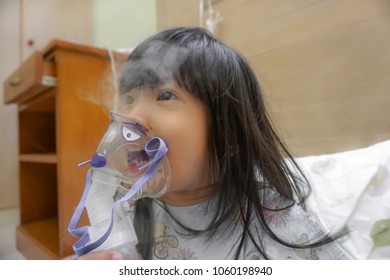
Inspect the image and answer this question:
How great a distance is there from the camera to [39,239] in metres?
0.69

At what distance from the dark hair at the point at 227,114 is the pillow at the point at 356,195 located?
0.32 ft

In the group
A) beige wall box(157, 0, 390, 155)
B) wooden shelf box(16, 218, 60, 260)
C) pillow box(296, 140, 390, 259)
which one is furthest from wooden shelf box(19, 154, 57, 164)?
pillow box(296, 140, 390, 259)

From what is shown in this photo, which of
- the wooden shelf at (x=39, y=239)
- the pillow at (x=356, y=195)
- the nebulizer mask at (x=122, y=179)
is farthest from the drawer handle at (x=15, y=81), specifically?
the pillow at (x=356, y=195)

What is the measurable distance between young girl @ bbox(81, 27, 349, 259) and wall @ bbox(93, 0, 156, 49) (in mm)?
82

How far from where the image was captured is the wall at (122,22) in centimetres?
53

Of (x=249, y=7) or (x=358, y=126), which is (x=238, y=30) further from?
(x=358, y=126)

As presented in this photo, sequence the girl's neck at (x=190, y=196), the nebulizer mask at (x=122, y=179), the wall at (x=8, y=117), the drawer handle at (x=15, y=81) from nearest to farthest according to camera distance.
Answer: the nebulizer mask at (x=122, y=179), the girl's neck at (x=190, y=196), the wall at (x=8, y=117), the drawer handle at (x=15, y=81)

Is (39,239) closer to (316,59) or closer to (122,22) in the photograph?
(122,22)

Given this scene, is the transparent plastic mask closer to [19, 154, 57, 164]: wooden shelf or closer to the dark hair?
the dark hair

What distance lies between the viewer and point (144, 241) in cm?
45

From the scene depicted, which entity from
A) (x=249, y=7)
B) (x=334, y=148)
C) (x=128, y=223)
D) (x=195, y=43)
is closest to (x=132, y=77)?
(x=195, y=43)

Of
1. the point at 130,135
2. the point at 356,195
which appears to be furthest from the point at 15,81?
the point at 356,195

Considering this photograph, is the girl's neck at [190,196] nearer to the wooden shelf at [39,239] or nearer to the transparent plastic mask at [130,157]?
the transparent plastic mask at [130,157]
